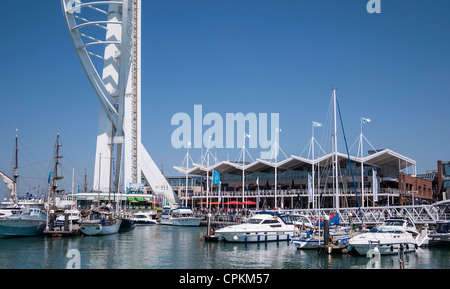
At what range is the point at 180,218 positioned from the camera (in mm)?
62500

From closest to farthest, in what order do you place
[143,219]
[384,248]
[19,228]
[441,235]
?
1. [384,248]
2. [441,235]
3. [19,228]
4. [143,219]

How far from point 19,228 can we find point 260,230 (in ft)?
71.7

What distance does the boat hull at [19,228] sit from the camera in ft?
129

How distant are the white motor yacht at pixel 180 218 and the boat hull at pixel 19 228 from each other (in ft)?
77.6

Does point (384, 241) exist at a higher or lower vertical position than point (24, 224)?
higher

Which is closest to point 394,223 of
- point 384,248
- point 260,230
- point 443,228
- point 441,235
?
point 441,235

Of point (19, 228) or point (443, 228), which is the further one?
point (19, 228)

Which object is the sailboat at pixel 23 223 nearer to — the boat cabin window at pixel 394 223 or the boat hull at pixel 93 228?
the boat hull at pixel 93 228

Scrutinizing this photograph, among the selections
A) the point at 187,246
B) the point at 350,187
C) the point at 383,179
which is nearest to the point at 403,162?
the point at 383,179

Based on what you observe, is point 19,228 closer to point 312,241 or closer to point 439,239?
point 312,241

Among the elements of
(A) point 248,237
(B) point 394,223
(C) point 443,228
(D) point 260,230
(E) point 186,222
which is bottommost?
(E) point 186,222

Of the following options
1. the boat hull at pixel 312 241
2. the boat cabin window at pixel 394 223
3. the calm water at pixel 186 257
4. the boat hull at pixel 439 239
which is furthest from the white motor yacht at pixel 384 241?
the boat hull at pixel 439 239

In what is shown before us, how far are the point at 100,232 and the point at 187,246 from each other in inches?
485

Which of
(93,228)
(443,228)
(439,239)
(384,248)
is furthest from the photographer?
(93,228)
